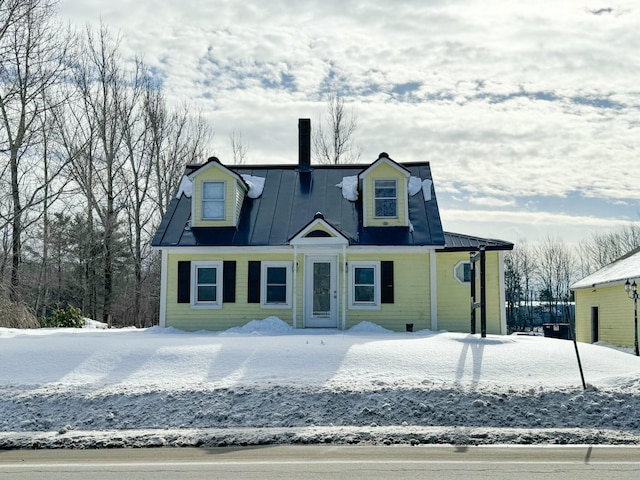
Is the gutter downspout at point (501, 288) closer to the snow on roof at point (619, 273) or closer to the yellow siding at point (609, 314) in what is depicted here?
the snow on roof at point (619, 273)

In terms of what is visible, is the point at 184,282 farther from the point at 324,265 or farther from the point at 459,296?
the point at 459,296

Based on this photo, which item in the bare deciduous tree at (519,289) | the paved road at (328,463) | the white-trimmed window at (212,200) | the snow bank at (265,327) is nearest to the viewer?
the paved road at (328,463)

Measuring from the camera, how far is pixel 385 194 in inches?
850

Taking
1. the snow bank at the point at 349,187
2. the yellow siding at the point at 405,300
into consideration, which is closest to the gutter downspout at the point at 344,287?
the yellow siding at the point at 405,300

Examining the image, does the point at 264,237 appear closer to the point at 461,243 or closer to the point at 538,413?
the point at 461,243

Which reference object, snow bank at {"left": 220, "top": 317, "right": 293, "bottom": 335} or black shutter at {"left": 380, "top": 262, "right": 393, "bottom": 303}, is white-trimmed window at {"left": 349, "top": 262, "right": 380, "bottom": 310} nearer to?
black shutter at {"left": 380, "top": 262, "right": 393, "bottom": 303}

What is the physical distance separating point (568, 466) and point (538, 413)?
7.88ft

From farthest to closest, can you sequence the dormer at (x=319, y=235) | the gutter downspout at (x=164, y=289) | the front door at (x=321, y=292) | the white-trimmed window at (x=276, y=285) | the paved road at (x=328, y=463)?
the gutter downspout at (x=164, y=289) < the white-trimmed window at (x=276, y=285) < the front door at (x=321, y=292) < the dormer at (x=319, y=235) < the paved road at (x=328, y=463)

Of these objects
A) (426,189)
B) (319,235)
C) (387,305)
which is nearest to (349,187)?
(426,189)

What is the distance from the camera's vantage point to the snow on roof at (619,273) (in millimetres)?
24703

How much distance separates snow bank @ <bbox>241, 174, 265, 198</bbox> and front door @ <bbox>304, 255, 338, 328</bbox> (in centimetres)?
414

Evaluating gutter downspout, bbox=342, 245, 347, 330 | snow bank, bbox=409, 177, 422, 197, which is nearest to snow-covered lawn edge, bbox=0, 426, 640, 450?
gutter downspout, bbox=342, 245, 347, 330

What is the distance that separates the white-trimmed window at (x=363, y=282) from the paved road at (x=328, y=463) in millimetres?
11988

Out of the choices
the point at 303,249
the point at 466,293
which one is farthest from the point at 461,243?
the point at 303,249
